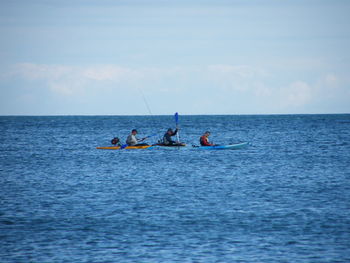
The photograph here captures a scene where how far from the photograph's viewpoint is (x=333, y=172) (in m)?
29.2

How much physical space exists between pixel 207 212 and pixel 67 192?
7424mm

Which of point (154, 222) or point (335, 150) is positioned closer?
point (154, 222)

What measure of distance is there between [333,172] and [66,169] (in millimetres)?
15369

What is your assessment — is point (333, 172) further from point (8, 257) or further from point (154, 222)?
point (8, 257)

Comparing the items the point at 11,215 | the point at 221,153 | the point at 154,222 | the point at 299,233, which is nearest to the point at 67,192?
the point at 11,215

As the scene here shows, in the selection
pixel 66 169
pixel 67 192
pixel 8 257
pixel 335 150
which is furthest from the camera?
pixel 335 150

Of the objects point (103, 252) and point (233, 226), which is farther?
point (233, 226)

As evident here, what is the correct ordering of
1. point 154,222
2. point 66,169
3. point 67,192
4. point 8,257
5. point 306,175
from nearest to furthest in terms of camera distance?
point 8,257 → point 154,222 → point 67,192 → point 306,175 → point 66,169

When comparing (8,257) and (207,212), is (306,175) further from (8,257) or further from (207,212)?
(8,257)

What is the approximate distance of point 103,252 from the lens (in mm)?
13836

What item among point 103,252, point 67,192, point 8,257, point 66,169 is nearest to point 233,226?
point 103,252

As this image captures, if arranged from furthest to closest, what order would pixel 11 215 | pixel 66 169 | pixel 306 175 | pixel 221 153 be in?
1. pixel 221 153
2. pixel 66 169
3. pixel 306 175
4. pixel 11 215

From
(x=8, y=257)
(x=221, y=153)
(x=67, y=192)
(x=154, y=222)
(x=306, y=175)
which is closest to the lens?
(x=8, y=257)

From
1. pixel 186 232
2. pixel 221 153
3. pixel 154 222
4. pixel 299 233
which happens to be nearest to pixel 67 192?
pixel 154 222
